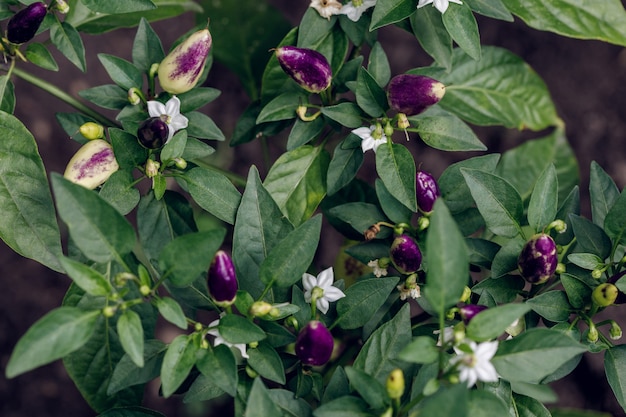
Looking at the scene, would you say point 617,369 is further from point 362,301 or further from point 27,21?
point 27,21

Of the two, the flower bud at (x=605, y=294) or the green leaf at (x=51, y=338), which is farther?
the flower bud at (x=605, y=294)

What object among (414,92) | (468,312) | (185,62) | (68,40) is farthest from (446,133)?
(68,40)

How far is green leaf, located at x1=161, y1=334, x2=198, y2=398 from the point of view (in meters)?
0.90

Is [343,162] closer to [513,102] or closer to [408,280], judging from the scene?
[408,280]

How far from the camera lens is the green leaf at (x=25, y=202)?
3.61 feet

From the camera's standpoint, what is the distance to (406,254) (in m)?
1.05

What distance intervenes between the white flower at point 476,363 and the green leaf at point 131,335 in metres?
0.42

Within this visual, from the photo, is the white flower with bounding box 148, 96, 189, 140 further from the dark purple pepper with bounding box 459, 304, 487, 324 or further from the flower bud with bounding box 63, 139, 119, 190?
the dark purple pepper with bounding box 459, 304, 487, 324

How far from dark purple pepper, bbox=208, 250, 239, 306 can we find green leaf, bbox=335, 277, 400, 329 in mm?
201

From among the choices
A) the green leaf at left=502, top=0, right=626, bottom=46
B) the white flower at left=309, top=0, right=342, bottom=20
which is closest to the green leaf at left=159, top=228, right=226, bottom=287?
the white flower at left=309, top=0, right=342, bottom=20

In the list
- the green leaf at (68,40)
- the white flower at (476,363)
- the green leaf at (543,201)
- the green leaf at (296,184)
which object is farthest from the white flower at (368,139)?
the green leaf at (68,40)

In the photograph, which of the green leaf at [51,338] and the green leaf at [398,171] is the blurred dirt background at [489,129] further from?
the green leaf at [51,338]

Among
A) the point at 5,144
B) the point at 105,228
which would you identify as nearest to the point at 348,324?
the point at 105,228

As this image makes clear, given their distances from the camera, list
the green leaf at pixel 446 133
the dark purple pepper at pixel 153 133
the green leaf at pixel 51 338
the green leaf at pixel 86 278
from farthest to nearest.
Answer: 1. the green leaf at pixel 446 133
2. the dark purple pepper at pixel 153 133
3. the green leaf at pixel 86 278
4. the green leaf at pixel 51 338
